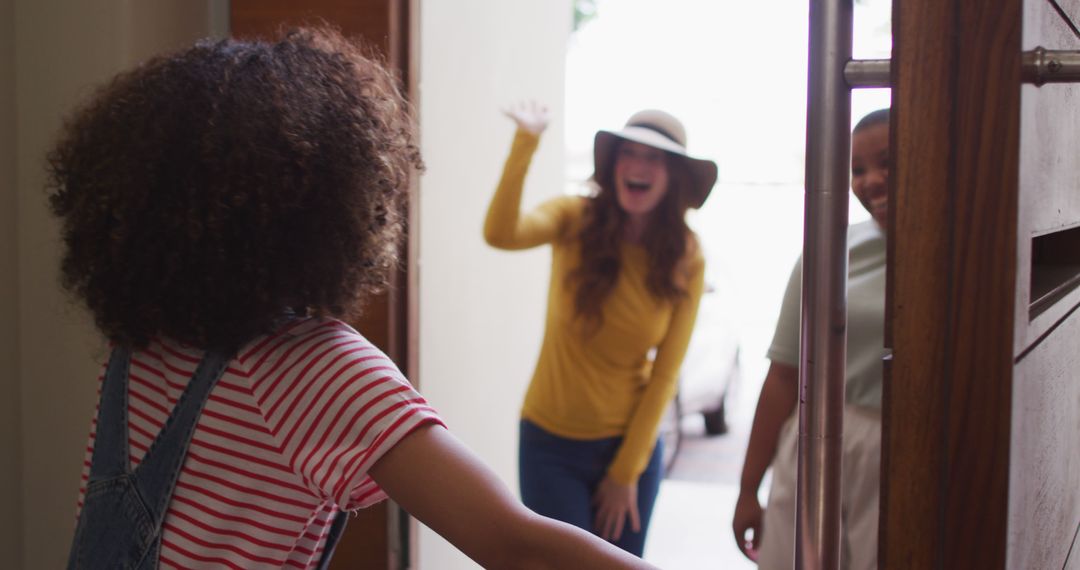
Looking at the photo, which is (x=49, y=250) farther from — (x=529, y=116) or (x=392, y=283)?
(x=529, y=116)

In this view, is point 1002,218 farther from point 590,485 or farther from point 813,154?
point 590,485

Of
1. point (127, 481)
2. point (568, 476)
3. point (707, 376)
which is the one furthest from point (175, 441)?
point (707, 376)

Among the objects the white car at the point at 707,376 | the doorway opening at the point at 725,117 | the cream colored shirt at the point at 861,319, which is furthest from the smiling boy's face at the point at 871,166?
the doorway opening at the point at 725,117

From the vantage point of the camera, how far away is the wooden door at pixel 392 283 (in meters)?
1.59

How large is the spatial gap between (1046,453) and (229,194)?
1.95 ft

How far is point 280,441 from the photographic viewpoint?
29.6 inches

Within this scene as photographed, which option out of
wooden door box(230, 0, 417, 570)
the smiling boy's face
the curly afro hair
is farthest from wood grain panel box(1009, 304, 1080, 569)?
wooden door box(230, 0, 417, 570)

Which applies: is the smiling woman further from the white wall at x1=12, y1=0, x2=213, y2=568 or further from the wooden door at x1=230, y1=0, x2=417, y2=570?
the white wall at x1=12, y1=0, x2=213, y2=568

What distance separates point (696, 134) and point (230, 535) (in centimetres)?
523

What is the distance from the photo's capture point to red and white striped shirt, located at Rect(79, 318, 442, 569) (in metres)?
0.72

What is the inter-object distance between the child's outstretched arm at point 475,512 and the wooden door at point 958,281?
28 centimetres

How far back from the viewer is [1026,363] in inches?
17.5

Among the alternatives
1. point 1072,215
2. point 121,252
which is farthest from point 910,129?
point 121,252

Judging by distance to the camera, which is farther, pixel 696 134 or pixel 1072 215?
pixel 696 134
